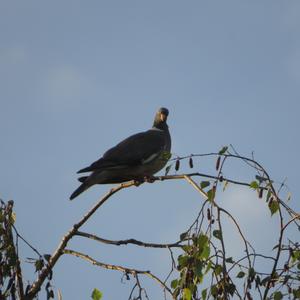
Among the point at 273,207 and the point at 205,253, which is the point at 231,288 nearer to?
the point at 205,253

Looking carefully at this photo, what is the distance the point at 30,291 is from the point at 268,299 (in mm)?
1970

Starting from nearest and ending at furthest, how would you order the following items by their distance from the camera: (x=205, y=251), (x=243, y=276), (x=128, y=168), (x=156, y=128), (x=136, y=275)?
(x=205, y=251) < (x=243, y=276) < (x=136, y=275) < (x=128, y=168) < (x=156, y=128)

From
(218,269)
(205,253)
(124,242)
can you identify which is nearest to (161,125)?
(124,242)

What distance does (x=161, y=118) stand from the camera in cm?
1245

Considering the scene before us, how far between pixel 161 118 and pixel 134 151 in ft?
7.75

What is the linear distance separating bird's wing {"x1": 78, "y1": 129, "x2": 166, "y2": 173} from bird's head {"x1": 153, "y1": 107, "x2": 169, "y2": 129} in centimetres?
104

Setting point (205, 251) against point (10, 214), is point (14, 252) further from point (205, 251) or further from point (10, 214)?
point (205, 251)

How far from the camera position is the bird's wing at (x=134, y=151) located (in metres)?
9.52

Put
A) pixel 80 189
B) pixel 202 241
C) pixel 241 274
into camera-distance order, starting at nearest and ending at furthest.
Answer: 1. pixel 202 241
2. pixel 241 274
3. pixel 80 189

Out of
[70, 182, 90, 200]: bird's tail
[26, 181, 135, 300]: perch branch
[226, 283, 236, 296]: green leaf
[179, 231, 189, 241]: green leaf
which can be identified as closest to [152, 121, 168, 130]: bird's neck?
[70, 182, 90, 200]: bird's tail

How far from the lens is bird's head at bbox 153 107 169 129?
486 inches

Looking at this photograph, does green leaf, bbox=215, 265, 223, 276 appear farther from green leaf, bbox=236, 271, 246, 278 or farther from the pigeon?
the pigeon

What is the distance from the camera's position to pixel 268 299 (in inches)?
180

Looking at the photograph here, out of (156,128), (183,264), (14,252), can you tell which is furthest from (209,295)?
(156,128)
